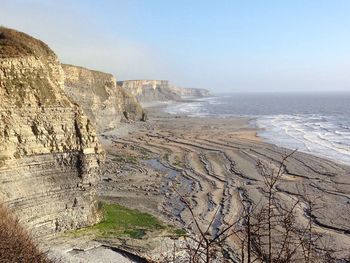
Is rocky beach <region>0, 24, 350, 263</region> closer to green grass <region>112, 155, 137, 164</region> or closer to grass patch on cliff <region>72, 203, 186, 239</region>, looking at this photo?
grass patch on cliff <region>72, 203, 186, 239</region>

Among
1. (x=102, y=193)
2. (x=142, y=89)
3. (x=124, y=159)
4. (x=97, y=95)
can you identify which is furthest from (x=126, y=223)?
(x=142, y=89)

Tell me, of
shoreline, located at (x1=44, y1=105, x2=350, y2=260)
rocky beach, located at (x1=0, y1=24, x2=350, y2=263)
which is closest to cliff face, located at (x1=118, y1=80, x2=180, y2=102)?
shoreline, located at (x1=44, y1=105, x2=350, y2=260)

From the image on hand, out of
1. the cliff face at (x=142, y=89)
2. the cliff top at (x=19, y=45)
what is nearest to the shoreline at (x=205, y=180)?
the cliff top at (x=19, y=45)

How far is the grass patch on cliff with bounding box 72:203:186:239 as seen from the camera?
2558cm

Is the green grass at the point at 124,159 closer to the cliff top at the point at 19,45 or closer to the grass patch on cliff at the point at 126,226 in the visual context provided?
the grass patch on cliff at the point at 126,226

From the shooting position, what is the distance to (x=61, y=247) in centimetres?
2288

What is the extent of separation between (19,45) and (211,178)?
80.2 feet

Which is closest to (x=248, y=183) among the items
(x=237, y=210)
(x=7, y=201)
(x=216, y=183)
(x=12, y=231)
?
(x=216, y=183)

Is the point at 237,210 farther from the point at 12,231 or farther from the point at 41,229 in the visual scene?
the point at 12,231

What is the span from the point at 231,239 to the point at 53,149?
12.3 m

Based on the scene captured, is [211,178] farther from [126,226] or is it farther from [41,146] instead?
[41,146]

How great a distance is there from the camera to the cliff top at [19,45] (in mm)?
23188

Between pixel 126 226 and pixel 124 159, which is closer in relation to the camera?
pixel 126 226

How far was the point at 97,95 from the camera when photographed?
6906 cm
